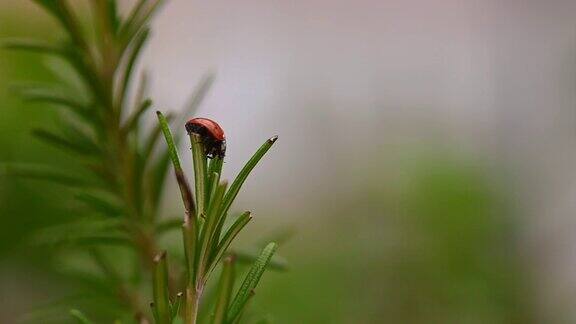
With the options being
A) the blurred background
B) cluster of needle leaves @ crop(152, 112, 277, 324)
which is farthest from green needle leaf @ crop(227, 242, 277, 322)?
the blurred background

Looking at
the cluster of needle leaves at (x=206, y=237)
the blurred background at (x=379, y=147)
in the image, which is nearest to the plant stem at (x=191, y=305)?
A: the cluster of needle leaves at (x=206, y=237)

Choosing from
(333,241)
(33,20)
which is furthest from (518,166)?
(33,20)

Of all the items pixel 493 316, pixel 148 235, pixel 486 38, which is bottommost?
pixel 493 316

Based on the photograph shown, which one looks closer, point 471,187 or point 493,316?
point 493,316

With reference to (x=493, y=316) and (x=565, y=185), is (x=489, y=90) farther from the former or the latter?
(x=493, y=316)

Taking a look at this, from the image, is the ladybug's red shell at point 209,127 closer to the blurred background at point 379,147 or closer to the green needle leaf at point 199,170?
the green needle leaf at point 199,170

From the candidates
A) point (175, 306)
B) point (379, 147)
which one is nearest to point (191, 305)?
point (175, 306)
